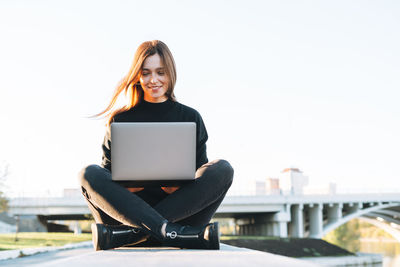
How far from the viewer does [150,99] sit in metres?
2.91

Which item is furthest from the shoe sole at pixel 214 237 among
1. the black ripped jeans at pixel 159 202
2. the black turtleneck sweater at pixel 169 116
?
the black turtleneck sweater at pixel 169 116

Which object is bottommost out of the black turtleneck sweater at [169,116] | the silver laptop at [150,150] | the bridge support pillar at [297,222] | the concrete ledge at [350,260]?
the concrete ledge at [350,260]

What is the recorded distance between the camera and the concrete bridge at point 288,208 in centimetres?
2692

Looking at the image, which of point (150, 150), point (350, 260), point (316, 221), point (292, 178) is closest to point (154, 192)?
point (150, 150)

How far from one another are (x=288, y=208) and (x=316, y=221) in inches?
80.0

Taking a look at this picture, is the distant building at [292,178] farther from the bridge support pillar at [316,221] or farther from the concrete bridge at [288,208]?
the bridge support pillar at [316,221]

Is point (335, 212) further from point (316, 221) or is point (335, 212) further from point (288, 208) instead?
point (288, 208)

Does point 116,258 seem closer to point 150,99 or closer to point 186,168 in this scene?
point 186,168

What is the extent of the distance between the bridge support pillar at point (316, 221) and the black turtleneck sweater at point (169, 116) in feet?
92.3

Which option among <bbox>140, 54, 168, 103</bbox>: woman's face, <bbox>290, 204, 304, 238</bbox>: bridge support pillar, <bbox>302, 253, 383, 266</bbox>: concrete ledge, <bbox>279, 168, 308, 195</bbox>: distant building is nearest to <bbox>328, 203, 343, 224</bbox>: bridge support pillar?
<bbox>290, 204, 304, 238</bbox>: bridge support pillar

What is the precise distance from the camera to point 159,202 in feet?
8.18

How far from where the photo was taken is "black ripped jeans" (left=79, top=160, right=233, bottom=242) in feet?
7.44

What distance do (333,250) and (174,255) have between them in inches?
1020

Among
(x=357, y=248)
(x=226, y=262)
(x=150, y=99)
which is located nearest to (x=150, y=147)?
(x=150, y=99)
